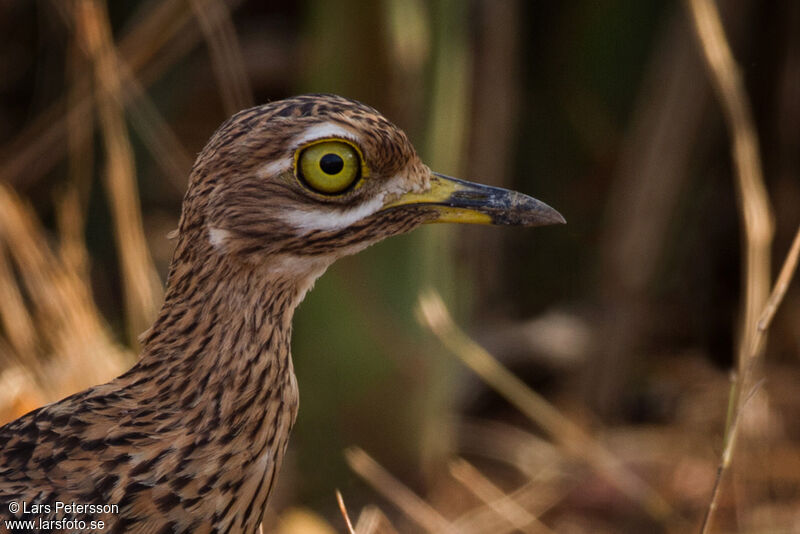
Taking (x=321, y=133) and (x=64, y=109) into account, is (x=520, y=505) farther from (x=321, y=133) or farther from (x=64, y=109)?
(x=321, y=133)

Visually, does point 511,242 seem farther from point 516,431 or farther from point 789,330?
point 789,330

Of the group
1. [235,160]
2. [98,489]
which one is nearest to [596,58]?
[235,160]

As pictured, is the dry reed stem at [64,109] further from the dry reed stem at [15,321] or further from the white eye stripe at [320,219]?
the white eye stripe at [320,219]

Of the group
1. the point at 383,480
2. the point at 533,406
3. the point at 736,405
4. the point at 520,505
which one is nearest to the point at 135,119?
the point at 383,480

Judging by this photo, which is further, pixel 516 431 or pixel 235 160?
pixel 516 431

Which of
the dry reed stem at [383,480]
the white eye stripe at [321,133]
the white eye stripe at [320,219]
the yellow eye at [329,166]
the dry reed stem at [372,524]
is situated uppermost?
the white eye stripe at [321,133]

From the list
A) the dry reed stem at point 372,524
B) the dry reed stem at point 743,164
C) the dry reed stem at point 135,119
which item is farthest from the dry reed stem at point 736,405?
the dry reed stem at point 135,119
